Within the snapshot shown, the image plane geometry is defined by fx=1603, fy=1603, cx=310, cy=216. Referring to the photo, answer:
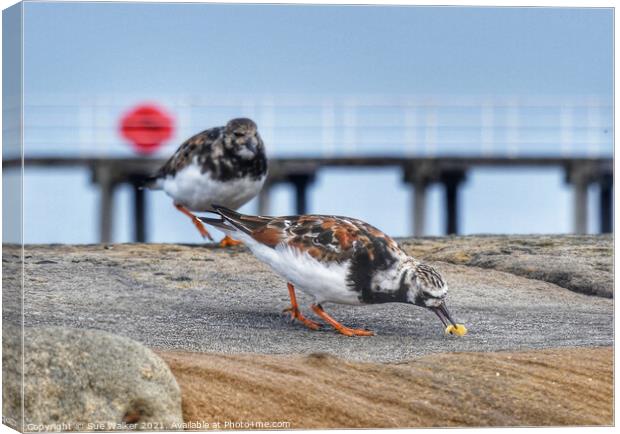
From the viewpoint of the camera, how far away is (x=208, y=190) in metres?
14.4

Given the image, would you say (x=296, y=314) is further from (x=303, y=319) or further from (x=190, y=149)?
(x=190, y=149)

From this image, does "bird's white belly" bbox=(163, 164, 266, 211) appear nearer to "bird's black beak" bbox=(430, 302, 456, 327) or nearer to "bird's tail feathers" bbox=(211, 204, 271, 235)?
"bird's tail feathers" bbox=(211, 204, 271, 235)

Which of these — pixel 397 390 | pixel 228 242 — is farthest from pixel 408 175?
pixel 397 390


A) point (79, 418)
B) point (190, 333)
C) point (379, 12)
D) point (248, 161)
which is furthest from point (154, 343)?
point (379, 12)

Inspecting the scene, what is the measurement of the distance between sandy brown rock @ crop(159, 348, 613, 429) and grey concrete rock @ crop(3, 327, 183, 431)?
319 millimetres

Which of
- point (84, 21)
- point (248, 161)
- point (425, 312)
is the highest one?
point (84, 21)

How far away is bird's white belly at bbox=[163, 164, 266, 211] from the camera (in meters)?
14.3

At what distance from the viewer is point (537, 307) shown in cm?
1401

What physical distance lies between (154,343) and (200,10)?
2.73 meters

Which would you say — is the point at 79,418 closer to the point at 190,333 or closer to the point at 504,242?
the point at 190,333

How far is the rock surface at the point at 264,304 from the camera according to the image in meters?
13.1

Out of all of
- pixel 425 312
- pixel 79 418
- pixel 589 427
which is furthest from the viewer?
pixel 425 312

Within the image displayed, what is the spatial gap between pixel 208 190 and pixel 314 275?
174 cm

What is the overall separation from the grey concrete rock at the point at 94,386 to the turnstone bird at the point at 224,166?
112 inches
